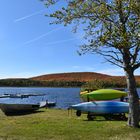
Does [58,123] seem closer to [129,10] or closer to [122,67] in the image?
[122,67]

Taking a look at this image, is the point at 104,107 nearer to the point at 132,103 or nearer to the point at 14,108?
the point at 132,103

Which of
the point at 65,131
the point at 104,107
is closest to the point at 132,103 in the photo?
the point at 65,131

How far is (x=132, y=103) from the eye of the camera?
1947 centimetres

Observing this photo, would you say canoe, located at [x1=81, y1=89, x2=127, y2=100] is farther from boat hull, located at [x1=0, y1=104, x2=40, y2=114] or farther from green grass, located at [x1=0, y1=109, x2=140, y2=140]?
green grass, located at [x1=0, y1=109, x2=140, y2=140]

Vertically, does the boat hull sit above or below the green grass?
above

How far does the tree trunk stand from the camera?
63.1ft

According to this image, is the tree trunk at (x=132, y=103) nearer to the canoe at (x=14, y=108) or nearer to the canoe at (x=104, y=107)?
the canoe at (x=104, y=107)

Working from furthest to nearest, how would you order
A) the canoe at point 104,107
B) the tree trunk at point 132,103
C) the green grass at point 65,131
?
the canoe at point 104,107 < the tree trunk at point 132,103 < the green grass at point 65,131

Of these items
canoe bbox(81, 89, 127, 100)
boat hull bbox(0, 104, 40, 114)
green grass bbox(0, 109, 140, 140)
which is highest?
canoe bbox(81, 89, 127, 100)

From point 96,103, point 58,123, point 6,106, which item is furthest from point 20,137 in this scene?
point 6,106

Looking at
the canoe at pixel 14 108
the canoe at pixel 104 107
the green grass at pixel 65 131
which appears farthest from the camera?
the canoe at pixel 14 108

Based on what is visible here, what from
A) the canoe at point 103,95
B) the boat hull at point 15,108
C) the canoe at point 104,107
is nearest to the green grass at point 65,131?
the canoe at point 104,107

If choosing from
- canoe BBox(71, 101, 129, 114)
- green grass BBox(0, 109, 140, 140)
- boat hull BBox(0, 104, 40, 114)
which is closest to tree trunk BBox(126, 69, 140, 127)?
green grass BBox(0, 109, 140, 140)

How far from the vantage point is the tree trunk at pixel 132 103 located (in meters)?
19.2
